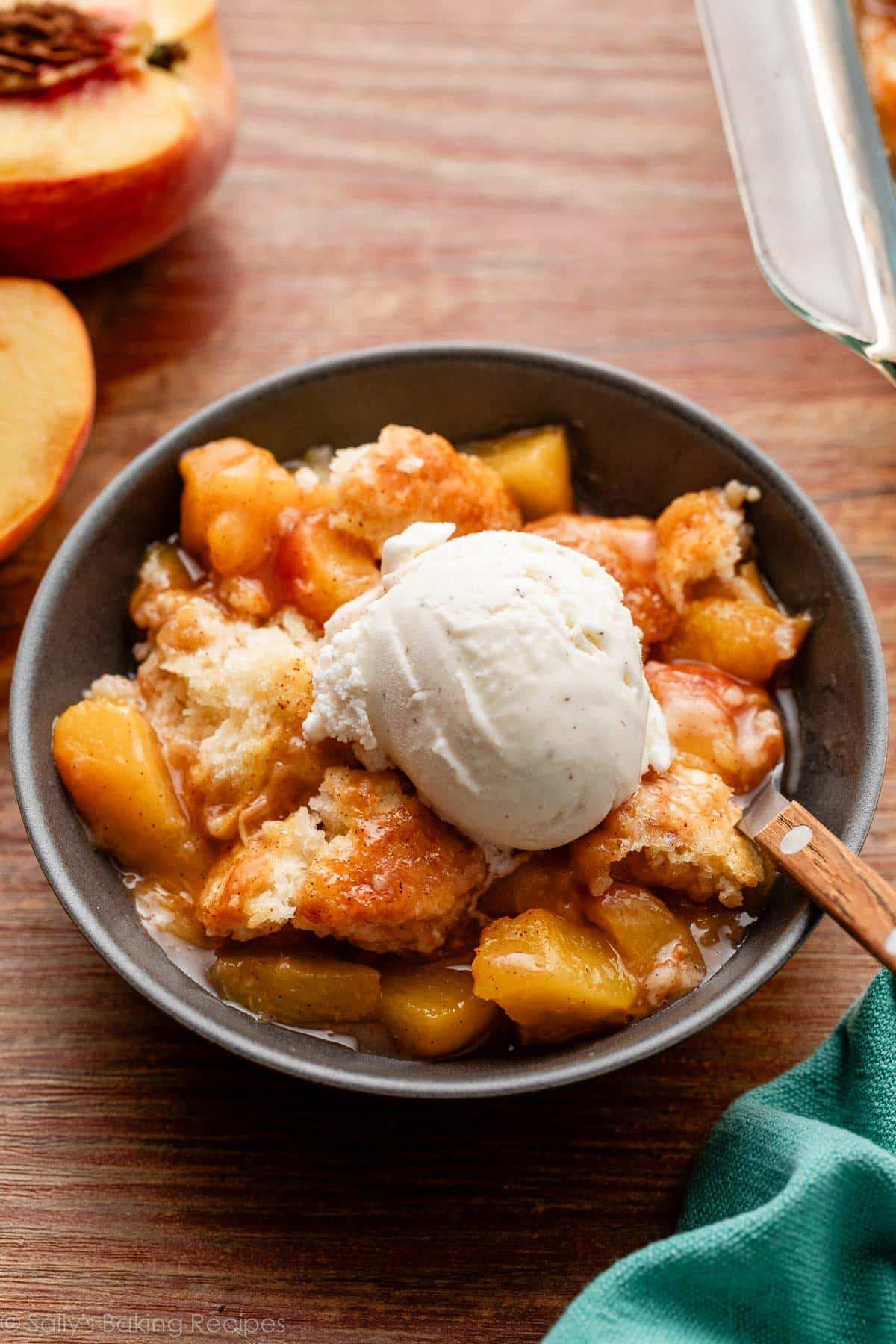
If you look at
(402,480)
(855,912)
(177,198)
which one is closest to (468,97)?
(177,198)

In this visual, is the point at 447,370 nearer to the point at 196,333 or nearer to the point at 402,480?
the point at 402,480

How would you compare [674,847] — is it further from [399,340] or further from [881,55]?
[881,55]

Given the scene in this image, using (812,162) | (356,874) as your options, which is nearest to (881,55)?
(812,162)

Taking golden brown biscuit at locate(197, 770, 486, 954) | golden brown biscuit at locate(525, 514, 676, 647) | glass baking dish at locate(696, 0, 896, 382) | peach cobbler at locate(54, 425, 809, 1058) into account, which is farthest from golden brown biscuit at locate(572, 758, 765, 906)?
glass baking dish at locate(696, 0, 896, 382)

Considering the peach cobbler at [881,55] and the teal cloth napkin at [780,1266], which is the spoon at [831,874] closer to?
the teal cloth napkin at [780,1266]

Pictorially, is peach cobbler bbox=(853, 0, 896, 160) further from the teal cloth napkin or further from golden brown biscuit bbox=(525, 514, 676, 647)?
the teal cloth napkin
